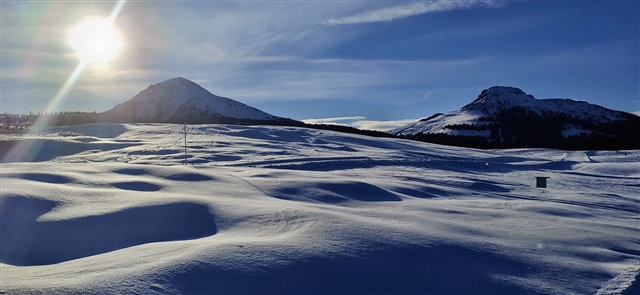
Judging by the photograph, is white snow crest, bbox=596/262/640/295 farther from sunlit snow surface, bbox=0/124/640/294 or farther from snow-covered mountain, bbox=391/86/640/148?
snow-covered mountain, bbox=391/86/640/148

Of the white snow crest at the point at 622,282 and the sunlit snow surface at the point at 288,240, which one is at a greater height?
the sunlit snow surface at the point at 288,240

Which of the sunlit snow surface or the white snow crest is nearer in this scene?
the sunlit snow surface

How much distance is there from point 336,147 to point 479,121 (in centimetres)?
14506

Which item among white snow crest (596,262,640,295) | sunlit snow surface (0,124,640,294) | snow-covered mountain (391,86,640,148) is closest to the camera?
sunlit snow surface (0,124,640,294)

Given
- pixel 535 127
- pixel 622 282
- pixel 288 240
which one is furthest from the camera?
pixel 535 127

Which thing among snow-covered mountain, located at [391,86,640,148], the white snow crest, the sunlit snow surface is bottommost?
the white snow crest

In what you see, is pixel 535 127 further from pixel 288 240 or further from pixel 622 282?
pixel 288 240

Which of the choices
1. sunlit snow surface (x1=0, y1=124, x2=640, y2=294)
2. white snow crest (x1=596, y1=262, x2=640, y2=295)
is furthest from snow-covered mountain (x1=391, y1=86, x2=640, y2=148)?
white snow crest (x1=596, y1=262, x2=640, y2=295)

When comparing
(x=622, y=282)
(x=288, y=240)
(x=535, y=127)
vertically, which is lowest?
(x=622, y=282)

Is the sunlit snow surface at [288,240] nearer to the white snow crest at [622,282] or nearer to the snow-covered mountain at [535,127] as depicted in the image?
the white snow crest at [622,282]

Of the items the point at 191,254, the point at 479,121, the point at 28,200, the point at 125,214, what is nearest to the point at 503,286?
the point at 191,254

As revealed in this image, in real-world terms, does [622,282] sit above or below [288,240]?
below

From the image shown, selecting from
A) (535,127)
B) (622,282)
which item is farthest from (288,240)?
(535,127)

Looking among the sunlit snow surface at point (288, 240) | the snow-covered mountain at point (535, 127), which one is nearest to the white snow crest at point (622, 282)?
the sunlit snow surface at point (288, 240)
